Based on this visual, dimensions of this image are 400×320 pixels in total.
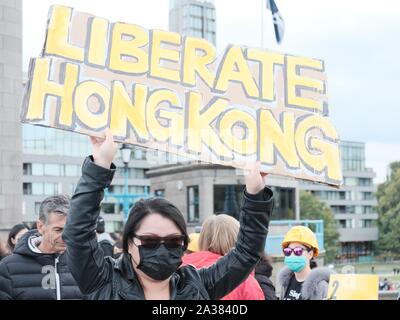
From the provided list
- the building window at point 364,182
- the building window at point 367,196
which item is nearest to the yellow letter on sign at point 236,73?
the building window at point 364,182

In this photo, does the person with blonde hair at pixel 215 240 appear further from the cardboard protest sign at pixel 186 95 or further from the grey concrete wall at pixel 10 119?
the grey concrete wall at pixel 10 119

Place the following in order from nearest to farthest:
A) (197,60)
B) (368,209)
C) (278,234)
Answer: (197,60) < (278,234) < (368,209)

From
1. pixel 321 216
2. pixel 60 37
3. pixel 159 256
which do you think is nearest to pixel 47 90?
pixel 60 37

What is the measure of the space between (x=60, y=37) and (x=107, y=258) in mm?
1230

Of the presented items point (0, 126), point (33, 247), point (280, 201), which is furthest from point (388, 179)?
point (33, 247)

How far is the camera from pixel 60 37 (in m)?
3.64

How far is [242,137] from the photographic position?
370 cm

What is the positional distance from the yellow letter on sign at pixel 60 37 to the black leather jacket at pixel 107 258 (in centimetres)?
90

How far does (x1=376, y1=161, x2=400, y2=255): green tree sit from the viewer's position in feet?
224

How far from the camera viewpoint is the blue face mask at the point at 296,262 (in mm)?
5312

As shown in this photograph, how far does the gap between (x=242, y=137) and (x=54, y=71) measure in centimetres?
101

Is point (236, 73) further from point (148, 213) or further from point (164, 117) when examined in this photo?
point (148, 213)

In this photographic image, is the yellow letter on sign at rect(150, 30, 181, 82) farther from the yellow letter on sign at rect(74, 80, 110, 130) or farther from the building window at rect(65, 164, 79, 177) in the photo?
the building window at rect(65, 164, 79, 177)

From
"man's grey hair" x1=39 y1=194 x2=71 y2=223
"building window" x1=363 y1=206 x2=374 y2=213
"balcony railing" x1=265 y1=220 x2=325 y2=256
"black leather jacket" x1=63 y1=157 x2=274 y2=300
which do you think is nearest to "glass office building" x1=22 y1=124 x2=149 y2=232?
"building window" x1=363 y1=206 x2=374 y2=213
